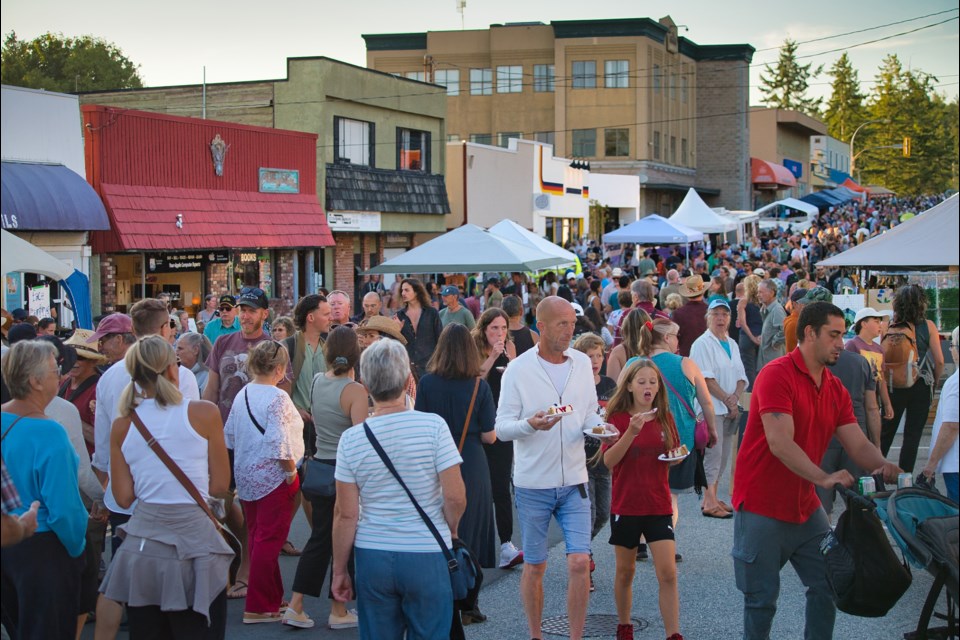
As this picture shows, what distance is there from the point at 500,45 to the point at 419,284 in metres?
49.8

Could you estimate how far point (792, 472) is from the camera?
17.3 ft

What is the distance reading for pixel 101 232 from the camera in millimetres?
20859

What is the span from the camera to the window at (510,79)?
58938 mm

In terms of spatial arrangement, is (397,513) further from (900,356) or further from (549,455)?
(900,356)

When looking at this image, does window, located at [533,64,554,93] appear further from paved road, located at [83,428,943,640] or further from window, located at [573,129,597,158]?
paved road, located at [83,428,943,640]

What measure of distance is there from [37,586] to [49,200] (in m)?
15.0

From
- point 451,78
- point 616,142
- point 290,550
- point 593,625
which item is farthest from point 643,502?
point 451,78

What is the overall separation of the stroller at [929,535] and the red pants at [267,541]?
3464 millimetres

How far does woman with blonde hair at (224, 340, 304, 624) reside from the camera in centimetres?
647

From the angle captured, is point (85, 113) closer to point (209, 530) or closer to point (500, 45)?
point (209, 530)

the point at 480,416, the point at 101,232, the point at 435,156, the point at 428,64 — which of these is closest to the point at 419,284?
the point at 480,416

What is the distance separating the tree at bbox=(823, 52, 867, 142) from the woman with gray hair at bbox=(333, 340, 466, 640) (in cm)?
12088

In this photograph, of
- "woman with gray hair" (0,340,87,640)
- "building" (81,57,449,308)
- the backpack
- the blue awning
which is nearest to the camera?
"woman with gray hair" (0,340,87,640)

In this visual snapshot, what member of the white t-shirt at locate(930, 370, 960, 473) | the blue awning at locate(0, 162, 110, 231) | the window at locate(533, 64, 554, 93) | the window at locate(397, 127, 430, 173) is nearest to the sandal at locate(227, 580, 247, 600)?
the white t-shirt at locate(930, 370, 960, 473)
